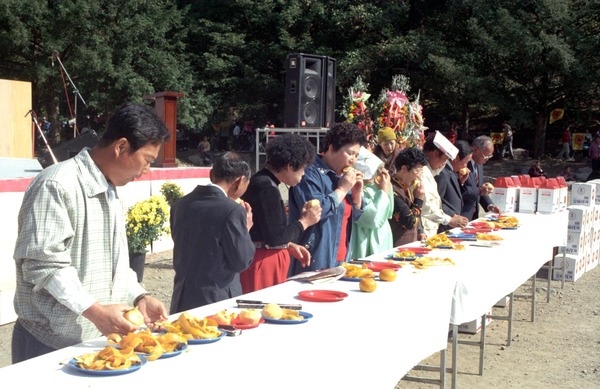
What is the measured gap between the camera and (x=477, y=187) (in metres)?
6.30

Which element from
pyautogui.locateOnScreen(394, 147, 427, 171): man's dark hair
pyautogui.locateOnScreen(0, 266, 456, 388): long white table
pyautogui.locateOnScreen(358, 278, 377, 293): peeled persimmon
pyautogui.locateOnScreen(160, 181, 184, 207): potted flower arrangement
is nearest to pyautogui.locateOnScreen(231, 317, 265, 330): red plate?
pyautogui.locateOnScreen(0, 266, 456, 388): long white table

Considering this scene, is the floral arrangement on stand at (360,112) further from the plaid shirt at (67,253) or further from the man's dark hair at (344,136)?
the plaid shirt at (67,253)

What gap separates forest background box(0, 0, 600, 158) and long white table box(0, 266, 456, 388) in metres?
18.4

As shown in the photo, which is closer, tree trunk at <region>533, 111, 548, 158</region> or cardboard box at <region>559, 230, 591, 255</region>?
cardboard box at <region>559, 230, 591, 255</region>

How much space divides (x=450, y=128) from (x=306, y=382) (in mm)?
23890

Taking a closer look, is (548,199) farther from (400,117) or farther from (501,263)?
(501,263)

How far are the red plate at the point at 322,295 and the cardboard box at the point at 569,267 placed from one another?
5.35 m

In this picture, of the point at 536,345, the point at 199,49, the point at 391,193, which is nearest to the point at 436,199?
the point at 391,193

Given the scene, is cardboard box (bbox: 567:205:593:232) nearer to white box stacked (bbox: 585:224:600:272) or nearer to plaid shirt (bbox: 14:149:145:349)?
white box stacked (bbox: 585:224:600:272)

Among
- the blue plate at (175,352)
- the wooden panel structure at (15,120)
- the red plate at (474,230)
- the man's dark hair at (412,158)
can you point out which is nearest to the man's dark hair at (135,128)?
the blue plate at (175,352)

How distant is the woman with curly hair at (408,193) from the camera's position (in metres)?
4.57

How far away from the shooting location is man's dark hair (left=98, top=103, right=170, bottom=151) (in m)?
2.03

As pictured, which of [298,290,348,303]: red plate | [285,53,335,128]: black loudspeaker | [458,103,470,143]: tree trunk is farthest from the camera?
[458,103,470,143]: tree trunk

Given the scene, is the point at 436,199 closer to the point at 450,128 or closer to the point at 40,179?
the point at 40,179
